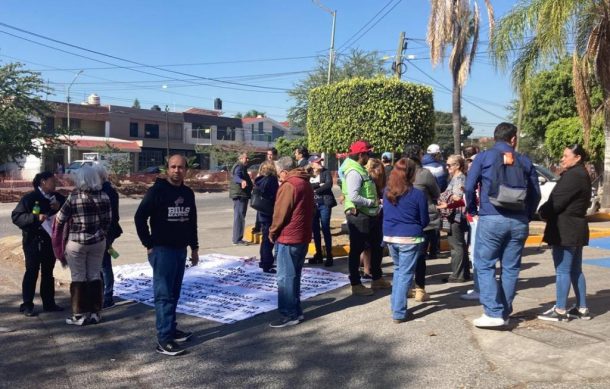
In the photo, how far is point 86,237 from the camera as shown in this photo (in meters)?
5.45

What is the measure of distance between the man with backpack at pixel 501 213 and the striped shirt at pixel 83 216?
3.44m

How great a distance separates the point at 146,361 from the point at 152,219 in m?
1.14

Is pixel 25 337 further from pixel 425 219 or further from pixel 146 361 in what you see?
pixel 425 219

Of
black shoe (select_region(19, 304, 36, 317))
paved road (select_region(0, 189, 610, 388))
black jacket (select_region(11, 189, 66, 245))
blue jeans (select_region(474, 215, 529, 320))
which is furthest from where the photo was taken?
black shoe (select_region(19, 304, 36, 317))

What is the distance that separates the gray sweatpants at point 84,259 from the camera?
5473 mm

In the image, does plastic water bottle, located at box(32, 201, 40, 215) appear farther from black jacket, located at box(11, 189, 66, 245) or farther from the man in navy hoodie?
the man in navy hoodie

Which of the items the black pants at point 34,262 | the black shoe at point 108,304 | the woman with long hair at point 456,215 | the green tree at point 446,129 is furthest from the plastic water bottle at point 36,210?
the green tree at point 446,129

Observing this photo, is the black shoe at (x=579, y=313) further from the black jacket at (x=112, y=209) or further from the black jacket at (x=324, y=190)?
the black jacket at (x=112, y=209)

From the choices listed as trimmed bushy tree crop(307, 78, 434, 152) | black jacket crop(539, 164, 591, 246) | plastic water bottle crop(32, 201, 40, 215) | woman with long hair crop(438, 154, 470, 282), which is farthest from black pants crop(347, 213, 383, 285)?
trimmed bushy tree crop(307, 78, 434, 152)

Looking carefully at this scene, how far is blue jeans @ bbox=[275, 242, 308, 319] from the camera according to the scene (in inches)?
220

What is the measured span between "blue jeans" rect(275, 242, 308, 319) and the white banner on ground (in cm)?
62

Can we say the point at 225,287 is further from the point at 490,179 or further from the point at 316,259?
the point at 490,179

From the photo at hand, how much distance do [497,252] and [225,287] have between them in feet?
11.4

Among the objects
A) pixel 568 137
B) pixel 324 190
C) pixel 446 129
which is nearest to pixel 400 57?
pixel 568 137
